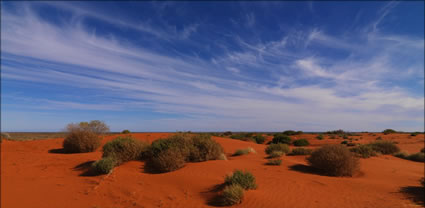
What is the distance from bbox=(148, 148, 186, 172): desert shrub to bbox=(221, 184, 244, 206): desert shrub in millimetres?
3404

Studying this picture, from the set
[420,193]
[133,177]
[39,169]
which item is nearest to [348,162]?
[420,193]

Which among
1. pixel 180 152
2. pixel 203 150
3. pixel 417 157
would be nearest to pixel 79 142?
pixel 180 152

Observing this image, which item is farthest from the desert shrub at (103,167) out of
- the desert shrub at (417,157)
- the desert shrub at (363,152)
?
the desert shrub at (417,157)

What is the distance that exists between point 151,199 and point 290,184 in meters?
4.83

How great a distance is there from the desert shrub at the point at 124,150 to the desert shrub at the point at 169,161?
1.43 meters

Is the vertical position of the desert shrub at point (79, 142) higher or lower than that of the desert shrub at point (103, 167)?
higher

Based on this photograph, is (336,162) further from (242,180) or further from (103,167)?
(103,167)

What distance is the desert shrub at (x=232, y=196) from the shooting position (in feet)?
19.6

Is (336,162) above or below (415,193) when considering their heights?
above

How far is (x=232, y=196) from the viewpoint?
5984 mm

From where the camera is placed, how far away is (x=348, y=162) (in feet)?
29.9

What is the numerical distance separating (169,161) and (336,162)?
7261 mm

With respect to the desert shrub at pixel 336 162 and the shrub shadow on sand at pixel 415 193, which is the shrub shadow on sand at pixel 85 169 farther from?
the shrub shadow on sand at pixel 415 193

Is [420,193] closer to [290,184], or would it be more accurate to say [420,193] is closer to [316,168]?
[316,168]
